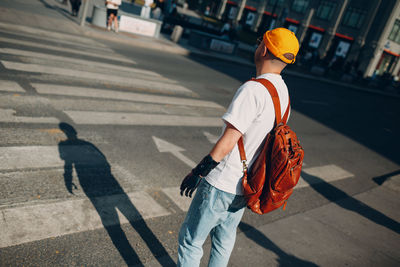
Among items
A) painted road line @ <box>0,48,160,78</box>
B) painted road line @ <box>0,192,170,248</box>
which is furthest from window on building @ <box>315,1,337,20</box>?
painted road line @ <box>0,192,170,248</box>

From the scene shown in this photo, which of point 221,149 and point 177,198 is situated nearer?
point 221,149

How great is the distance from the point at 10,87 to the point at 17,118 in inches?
53.2

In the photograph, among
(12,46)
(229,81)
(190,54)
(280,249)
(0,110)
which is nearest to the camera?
(280,249)

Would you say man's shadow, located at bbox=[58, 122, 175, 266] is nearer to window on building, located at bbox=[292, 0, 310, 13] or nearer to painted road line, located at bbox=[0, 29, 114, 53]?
painted road line, located at bbox=[0, 29, 114, 53]

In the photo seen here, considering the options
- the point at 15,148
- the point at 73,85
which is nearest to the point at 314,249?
the point at 15,148

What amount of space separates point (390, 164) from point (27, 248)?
8838 mm

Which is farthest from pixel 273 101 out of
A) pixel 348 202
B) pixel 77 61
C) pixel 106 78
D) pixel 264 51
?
pixel 77 61

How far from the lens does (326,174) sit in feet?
21.9

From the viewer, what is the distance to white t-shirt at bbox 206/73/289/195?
2.02 meters

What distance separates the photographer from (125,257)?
3018 mm

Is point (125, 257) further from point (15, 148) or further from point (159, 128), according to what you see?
point (159, 128)

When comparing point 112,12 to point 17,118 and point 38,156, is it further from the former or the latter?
point 38,156

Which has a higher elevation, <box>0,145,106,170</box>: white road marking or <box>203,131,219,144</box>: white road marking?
<box>203,131,219,144</box>: white road marking

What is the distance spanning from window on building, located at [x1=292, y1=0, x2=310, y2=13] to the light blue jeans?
5298 cm
